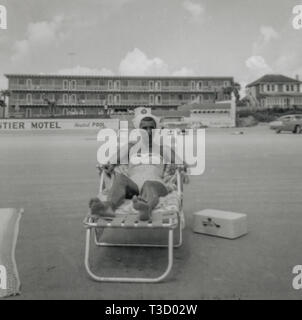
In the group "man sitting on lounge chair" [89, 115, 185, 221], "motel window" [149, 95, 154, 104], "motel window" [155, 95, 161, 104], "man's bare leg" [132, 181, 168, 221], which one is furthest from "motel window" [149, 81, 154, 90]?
"man's bare leg" [132, 181, 168, 221]

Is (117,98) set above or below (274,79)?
below

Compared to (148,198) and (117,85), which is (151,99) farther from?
(148,198)

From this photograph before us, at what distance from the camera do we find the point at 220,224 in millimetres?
5043

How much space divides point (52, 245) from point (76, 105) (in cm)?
7030

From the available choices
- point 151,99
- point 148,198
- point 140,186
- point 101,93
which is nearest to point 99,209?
point 148,198

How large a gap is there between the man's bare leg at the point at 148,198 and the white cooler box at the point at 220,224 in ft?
2.23

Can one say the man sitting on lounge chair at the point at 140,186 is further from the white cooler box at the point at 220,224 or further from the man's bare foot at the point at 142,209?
the white cooler box at the point at 220,224

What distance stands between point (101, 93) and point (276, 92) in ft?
106

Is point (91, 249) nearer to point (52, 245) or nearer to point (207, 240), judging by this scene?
point (52, 245)

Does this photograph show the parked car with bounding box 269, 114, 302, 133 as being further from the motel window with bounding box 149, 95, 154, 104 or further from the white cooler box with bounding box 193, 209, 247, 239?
the motel window with bounding box 149, 95, 154, 104

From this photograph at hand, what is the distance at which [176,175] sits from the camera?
213 inches

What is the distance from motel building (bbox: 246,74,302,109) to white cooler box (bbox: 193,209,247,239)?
261ft

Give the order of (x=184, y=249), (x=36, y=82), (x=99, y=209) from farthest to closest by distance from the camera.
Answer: (x=36, y=82) < (x=184, y=249) < (x=99, y=209)
